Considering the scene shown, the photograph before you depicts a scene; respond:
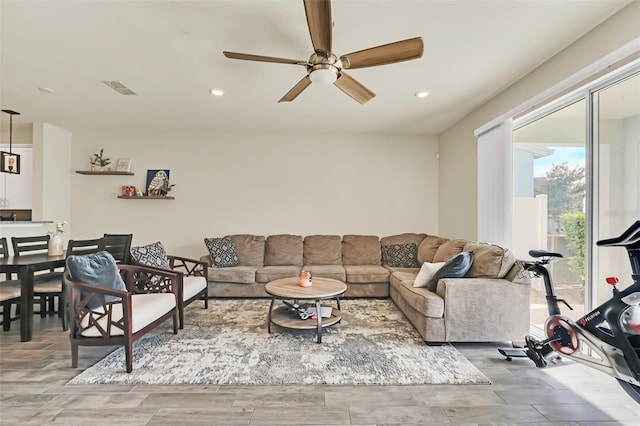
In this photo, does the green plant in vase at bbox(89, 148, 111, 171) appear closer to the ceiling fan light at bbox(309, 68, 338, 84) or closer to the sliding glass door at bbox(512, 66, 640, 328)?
the ceiling fan light at bbox(309, 68, 338, 84)

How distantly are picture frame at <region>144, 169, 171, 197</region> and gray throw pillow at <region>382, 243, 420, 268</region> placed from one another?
3822 millimetres

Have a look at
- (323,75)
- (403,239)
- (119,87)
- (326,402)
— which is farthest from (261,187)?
(326,402)

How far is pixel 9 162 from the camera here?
14.1ft

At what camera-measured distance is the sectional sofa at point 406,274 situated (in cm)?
275

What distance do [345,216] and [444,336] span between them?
280 centimetres

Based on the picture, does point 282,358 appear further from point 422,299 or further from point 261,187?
point 261,187

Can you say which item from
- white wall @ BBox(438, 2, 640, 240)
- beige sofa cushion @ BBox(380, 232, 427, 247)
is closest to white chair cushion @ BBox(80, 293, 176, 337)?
beige sofa cushion @ BBox(380, 232, 427, 247)

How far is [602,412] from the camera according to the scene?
1860 millimetres

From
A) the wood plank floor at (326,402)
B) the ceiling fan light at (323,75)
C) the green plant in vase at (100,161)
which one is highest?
the ceiling fan light at (323,75)

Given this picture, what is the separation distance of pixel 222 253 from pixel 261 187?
4.41 ft

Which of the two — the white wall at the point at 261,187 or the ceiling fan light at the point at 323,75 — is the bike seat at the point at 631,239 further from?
the white wall at the point at 261,187

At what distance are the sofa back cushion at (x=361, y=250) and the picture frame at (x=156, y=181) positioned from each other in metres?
3.17

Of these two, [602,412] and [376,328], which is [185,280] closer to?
[376,328]

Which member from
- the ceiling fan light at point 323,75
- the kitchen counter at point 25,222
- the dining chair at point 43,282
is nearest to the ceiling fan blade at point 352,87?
the ceiling fan light at point 323,75
